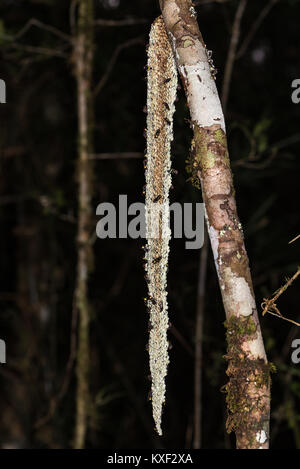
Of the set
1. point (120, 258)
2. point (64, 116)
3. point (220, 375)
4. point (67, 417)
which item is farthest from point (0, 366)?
point (64, 116)

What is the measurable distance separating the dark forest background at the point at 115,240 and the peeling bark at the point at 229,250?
1.65 metres

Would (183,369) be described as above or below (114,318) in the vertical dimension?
below

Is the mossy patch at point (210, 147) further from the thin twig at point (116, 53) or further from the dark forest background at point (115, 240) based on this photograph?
the dark forest background at point (115, 240)

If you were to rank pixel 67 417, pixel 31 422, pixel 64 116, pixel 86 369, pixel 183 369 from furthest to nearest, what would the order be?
pixel 64 116 → pixel 183 369 → pixel 31 422 → pixel 67 417 → pixel 86 369

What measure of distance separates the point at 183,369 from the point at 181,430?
350 millimetres

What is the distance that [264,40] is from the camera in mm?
3551

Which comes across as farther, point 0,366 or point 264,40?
point 264,40

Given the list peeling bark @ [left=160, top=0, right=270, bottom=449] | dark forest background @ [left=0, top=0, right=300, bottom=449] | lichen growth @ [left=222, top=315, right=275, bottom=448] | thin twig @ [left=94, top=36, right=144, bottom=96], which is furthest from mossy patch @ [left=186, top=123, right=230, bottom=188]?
dark forest background @ [left=0, top=0, right=300, bottom=449]

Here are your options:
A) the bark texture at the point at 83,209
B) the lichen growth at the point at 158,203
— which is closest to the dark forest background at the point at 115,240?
the bark texture at the point at 83,209

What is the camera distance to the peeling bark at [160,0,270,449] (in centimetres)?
90

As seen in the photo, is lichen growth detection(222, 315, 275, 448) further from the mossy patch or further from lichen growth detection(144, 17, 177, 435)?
the mossy patch

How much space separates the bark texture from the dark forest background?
0.54m

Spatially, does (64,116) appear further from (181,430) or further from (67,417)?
(181,430)

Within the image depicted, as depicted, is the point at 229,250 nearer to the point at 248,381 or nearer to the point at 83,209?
the point at 248,381
